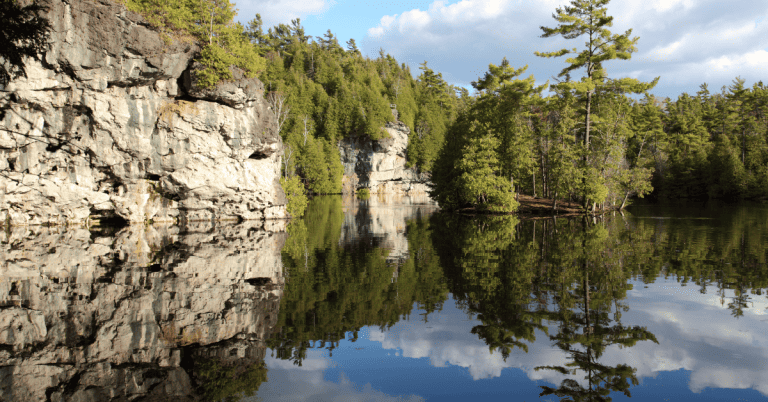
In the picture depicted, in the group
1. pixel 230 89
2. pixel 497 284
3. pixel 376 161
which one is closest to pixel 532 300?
pixel 497 284

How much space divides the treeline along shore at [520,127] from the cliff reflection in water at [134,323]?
5.15 metres

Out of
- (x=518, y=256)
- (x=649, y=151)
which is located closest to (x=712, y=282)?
(x=518, y=256)

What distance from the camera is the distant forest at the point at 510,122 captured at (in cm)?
3123

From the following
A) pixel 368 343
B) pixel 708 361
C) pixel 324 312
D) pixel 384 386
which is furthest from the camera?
pixel 324 312

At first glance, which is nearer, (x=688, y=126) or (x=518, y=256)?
(x=518, y=256)

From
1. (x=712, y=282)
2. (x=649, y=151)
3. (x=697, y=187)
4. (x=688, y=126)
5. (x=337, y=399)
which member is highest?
(x=688, y=126)

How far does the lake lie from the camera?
6.09 metres

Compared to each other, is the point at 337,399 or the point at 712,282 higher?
the point at 712,282

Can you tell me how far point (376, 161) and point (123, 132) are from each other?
58.7 meters

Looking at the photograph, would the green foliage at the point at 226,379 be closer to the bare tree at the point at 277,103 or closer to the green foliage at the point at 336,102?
the bare tree at the point at 277,103

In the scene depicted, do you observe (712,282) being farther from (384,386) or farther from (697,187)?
(697,187)

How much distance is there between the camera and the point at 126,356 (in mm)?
7062

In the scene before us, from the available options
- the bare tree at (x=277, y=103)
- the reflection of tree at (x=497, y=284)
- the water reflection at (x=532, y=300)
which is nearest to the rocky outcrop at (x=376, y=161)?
the bare tree at (x=277, y=103)

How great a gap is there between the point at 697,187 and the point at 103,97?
70286 millimetres
